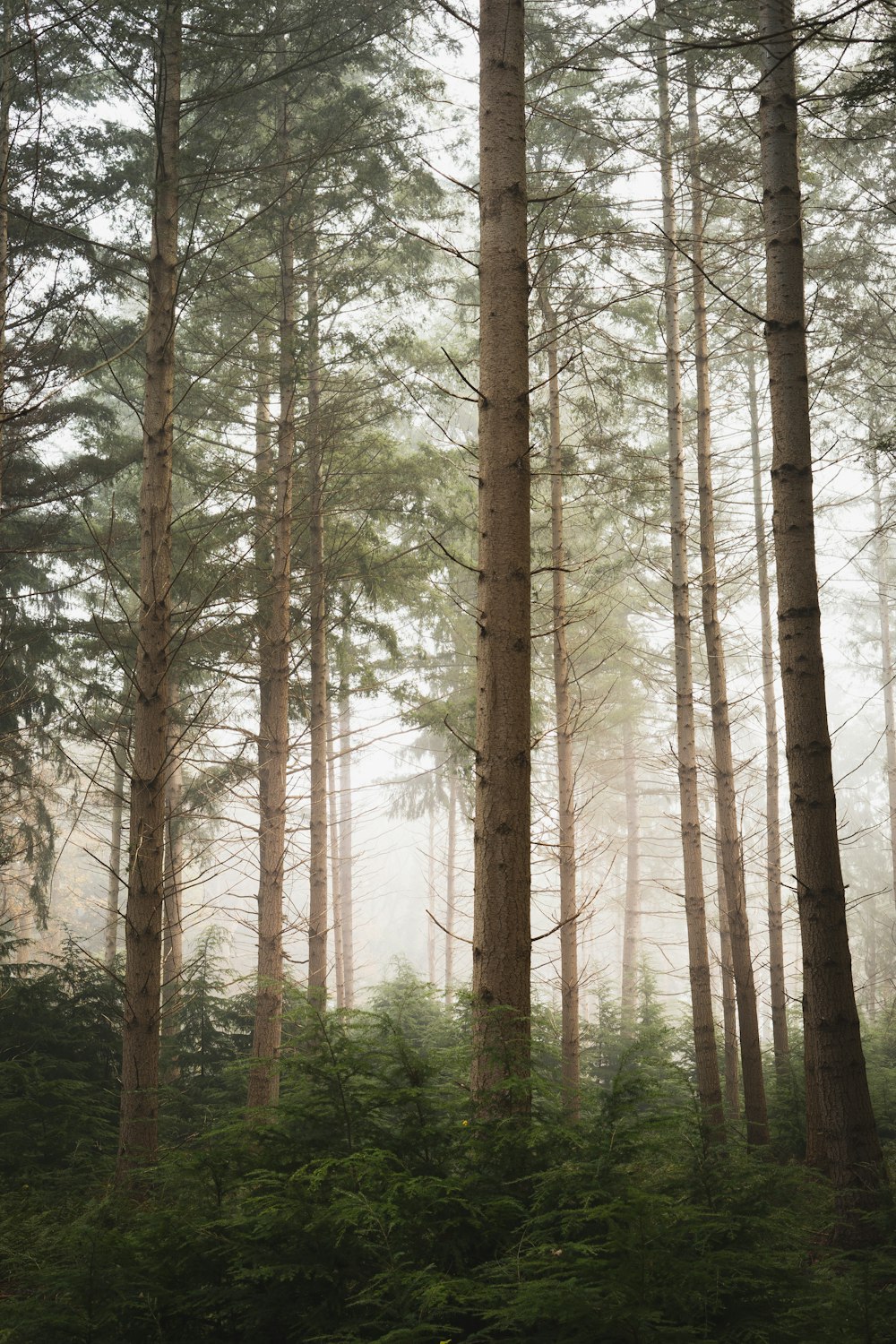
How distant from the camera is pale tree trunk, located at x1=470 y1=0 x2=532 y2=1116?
3.84 m

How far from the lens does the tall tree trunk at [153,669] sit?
191 inches

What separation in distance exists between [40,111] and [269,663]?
6.80 m

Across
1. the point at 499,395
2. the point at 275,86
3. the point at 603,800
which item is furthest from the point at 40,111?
the point at 603,800

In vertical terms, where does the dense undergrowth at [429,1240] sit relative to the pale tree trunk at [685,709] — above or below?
below

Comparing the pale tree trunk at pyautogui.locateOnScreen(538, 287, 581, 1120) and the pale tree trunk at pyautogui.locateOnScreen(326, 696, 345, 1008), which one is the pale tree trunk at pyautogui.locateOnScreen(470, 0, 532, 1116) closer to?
the pale tree trunk at pyautogui.locateOnScreen(538, 287, 581, 1120)

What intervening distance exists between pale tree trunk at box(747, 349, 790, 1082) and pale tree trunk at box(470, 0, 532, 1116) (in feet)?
25.0

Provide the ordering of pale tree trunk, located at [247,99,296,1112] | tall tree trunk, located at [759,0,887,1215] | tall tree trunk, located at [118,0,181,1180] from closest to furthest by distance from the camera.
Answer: tall tree trunk, located at [759,0,887,1215], tall tree trunk, located at [118,0,181,1180], pale tree trunk, located at [247,99,296,1112]

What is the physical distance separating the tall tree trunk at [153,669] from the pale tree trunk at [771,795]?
800 centimetres

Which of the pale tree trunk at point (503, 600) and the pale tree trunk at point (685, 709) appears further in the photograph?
the pale tree trunk at point (685, 709)

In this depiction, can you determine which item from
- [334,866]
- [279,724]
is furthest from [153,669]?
[334,866]

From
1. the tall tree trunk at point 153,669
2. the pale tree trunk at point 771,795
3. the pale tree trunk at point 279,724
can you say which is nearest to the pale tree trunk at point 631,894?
the pale tree trunk at point 771,795

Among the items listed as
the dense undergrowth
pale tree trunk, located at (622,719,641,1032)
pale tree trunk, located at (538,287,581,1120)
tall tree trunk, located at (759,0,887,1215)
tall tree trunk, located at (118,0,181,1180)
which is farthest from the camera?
pale tree trunk, located at (622,719,641,1032)

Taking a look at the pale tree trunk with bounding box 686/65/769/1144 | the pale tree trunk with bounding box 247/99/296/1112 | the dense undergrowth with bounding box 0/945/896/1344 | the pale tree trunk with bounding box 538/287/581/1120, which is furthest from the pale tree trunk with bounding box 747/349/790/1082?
the dense undergrowth with bounding box 0/945/896/1344

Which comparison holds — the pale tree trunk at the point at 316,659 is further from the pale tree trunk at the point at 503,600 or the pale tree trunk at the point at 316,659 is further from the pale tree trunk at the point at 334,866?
the pale tree trunk at the point at 503,600
